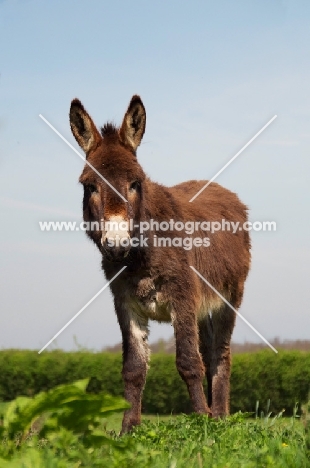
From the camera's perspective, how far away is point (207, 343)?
9883 millimetres

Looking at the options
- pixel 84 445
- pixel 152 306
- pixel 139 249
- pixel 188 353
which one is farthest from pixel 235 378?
pixel 84 445

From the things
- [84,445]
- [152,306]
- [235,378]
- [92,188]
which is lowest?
[84,445]

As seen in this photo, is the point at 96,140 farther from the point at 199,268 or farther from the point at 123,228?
the point at 199,268

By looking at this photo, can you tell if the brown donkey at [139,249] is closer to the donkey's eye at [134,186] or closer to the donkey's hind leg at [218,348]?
the donkey's eye at [134,186]

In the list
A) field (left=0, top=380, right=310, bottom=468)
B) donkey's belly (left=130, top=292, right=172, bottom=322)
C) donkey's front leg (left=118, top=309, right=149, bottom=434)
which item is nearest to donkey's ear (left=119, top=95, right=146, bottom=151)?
donkey's belly (left=130, top=292, right=172, bottom=322)

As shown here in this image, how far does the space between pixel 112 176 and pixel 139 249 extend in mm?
992

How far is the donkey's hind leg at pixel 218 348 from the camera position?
9641 mm

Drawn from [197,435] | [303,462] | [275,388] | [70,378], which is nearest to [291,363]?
[275,388]

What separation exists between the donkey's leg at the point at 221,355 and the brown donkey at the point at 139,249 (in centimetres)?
102

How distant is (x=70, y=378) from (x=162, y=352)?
2.36 meters

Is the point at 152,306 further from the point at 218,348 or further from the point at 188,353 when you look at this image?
the point at 218,348

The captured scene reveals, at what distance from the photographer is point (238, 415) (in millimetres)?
6723

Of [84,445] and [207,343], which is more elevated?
[207,343]

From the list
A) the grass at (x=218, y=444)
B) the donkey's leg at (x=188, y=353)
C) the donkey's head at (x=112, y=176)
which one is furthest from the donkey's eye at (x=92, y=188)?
the grass at (x=218, y=444)
